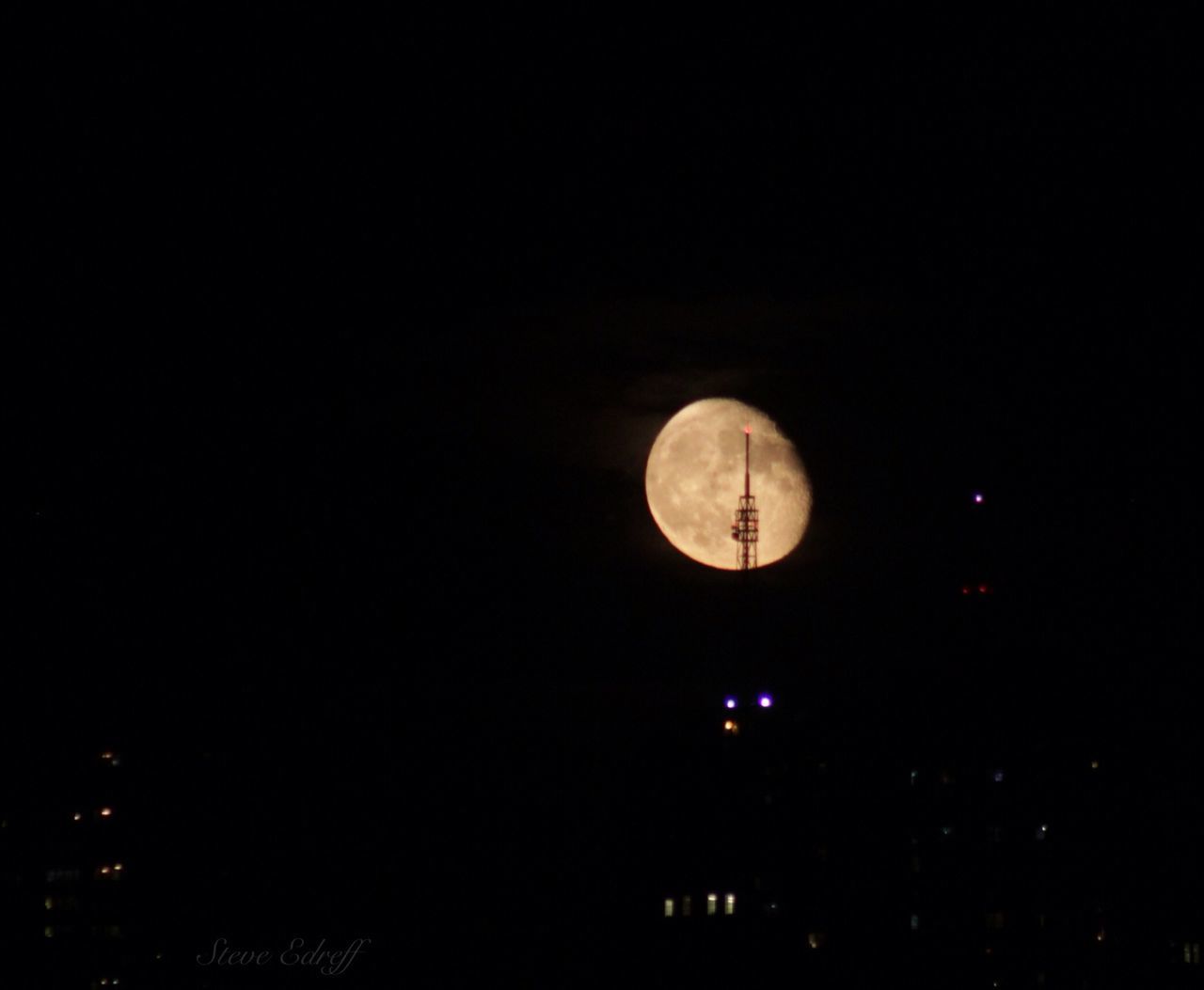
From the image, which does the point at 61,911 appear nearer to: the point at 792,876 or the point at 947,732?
the point at 792,876

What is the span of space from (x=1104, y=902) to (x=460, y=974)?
12.3 meters

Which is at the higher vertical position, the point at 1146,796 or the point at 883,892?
the point at 1146,796

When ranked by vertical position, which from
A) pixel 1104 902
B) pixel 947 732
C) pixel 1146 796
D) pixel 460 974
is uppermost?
pixel 947 732

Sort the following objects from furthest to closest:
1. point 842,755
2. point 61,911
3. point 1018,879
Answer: point 842,755
point 1018,879
point 61,911

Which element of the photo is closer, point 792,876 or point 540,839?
point 540,839

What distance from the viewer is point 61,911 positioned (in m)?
19.7

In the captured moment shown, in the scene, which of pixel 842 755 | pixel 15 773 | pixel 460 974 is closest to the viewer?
pixel 460 974

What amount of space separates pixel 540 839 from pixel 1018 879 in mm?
10098

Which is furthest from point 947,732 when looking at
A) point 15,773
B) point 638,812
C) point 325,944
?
point 15,773

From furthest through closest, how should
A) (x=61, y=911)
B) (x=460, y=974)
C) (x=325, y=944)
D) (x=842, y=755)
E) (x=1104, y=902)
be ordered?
(x=842, y=755) < (x=1104, y=902) < (x=61, y=911) < (x=460, y=974) < (x=325, y=944)

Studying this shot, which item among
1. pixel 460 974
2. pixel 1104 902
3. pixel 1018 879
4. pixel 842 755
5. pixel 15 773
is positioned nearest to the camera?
pixel 460 974

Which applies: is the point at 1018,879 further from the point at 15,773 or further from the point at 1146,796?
the point at 15,773

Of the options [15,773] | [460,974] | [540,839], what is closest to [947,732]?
[540,839]

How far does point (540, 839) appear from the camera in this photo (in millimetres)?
20594
